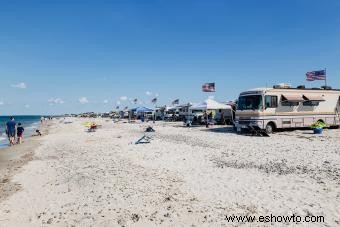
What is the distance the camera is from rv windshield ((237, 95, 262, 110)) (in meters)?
22.2

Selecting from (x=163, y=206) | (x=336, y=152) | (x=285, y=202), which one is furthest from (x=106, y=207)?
(x=336, y=152)

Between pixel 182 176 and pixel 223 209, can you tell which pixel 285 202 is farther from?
pixel 182 176

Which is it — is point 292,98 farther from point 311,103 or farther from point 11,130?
point 11,130

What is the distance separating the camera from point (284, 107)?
23.1m

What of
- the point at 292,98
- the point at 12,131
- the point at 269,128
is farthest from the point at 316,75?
the point at 12,131

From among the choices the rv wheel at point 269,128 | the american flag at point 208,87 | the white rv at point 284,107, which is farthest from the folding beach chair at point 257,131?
the american flag at point 208,87

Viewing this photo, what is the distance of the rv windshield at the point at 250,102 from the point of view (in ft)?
72.7

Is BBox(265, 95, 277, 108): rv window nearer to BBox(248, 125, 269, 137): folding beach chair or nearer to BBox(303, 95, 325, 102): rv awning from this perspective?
BBox(248, 125, 269, 137): folding beach chair

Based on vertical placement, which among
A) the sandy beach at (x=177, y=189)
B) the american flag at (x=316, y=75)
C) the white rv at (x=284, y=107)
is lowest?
the sandy beach at (x=177, y=189)

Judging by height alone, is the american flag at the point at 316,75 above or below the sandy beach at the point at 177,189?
above

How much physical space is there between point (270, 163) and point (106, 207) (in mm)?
6337

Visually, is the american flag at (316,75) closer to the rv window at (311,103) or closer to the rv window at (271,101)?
the rv window at (311,103)

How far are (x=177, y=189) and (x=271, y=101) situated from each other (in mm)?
15482

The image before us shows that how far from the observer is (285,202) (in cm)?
718
